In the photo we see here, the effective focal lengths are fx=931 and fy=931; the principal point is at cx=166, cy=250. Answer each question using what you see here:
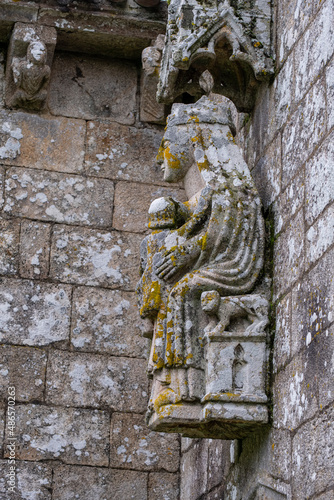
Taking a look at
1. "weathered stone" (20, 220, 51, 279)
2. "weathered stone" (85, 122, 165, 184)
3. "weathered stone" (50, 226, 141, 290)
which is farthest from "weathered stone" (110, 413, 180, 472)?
"weathered stone" (85, 122, 165, 184)

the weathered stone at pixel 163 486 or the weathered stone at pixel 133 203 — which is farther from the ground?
the weathered stone at pixel 133 203

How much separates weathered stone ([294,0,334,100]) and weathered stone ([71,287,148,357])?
189 cm

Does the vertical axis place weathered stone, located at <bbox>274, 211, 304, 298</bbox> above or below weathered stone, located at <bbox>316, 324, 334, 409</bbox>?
above

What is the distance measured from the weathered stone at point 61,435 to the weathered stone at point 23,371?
0.27ft

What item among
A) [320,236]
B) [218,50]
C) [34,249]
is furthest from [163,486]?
[218,50]

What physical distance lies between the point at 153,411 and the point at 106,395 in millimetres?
1229

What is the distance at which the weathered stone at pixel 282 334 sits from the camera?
3.60m

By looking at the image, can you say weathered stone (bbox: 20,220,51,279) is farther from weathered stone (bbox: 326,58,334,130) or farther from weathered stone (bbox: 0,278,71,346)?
weathered stone (bbox: 326,58,334,130)

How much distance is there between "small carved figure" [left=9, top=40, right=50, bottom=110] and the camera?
5473 millimetres

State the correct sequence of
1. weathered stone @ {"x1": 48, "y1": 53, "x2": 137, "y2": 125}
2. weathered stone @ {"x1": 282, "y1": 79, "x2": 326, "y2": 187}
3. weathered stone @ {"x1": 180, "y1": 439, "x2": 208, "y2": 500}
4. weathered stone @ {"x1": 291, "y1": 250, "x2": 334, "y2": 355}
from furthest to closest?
weathered stone @ {"x1": 48, "y1": 53, "x2": 137, "y2": 125}
weathered stone @ {"x1": 180, "y1": 439, "x2": 208, "y2": 500}
weathered stone @ {"x1": 282, "y1": 79, "x2": 326, "y2": 187}
weathered stone @ {"x1": 291, "y1": 250, "x2": 334, "y2": 355}

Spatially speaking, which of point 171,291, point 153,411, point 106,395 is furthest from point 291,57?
point 106,395

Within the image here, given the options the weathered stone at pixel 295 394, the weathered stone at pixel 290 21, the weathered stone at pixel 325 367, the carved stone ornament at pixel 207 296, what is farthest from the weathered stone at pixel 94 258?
the weathered stone at pixel 325 367

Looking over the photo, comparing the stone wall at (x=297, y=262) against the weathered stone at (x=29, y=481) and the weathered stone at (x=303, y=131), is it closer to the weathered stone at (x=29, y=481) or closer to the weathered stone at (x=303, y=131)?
the weathered stone at (x=303, y=131)

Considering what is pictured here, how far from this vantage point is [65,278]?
17.5 ft
